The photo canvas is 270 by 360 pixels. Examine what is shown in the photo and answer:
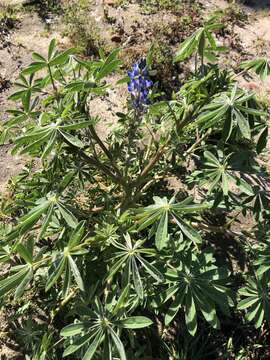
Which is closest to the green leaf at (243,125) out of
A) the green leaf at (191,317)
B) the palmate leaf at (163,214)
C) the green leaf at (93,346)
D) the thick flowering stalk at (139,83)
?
the palmate leaf at (163,214)

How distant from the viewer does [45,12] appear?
13.2 ft

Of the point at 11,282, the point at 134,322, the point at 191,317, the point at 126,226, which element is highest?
the point at 11,282

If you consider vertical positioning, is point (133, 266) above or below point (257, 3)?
above

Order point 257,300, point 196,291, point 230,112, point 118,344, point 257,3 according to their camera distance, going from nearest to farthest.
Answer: point 118,344 → point 230,112 → point 196,291 → point 257,300 → point 257,3

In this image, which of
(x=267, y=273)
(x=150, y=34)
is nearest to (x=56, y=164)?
(x=267, y=273)

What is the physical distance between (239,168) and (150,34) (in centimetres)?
214

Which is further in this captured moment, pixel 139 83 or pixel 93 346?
pixel 139 83

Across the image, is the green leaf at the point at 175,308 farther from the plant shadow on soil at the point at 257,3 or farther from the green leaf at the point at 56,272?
the plant shadow on soil at the point at 257,3

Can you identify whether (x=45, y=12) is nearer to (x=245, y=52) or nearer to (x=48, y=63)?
(x=245, y=52)

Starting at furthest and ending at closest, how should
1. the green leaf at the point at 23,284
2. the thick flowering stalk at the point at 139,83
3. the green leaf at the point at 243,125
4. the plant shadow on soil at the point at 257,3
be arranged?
the plant shadow on soil at the point at 257,3
the thick flowering stalk at the point at 139,83
the green leaf at the point at 243,125
the green leaf at the point at 23,284

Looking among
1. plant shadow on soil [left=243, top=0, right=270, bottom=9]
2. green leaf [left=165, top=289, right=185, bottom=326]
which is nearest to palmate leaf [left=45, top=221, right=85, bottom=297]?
green leaf [left=165, top=289, right=185, bottom=326]

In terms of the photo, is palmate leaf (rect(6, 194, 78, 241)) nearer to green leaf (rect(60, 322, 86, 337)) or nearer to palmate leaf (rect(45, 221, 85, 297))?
palmate leaf (rect(45, 221, 85, 297))

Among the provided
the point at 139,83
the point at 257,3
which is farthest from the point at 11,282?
the point at 257,3

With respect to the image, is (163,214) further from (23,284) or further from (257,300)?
(257,300)
